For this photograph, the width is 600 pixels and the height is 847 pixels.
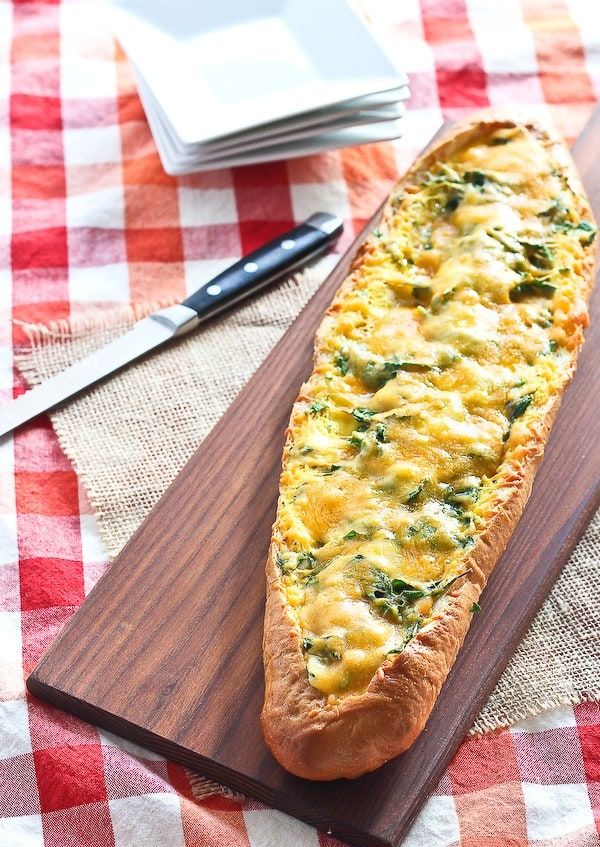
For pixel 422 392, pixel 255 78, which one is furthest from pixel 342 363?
pixel 255 78

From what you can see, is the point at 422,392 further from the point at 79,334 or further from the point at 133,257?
the point at 133,257

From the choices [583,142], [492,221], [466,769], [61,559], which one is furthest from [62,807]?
[583,142]

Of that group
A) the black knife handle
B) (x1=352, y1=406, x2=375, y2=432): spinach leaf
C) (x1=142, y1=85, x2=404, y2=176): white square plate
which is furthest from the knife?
(x1=352, y1=406, x2=375, y2=432): spinach leaf

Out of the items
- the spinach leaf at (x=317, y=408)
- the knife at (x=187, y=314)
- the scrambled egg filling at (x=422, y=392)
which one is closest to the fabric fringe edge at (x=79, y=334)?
the knife at (x=187, y=314)

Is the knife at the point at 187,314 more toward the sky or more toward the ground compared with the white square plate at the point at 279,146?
more toward the ground

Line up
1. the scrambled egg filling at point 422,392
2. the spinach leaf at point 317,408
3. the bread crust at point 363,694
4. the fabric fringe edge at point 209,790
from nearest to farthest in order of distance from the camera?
the bread crust at point 363,694
the scrambled egg filling at point 422,392
the fabric fringe edge at point 209,790
the spinach leaf at point 317,408

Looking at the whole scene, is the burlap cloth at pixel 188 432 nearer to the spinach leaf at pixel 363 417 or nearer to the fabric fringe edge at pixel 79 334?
the fabric fringe edge at pixel 79 334

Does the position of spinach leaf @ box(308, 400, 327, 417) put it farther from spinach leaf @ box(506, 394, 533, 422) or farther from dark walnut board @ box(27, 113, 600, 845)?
spinach leaf @ box(506, 394, 533, 422)
